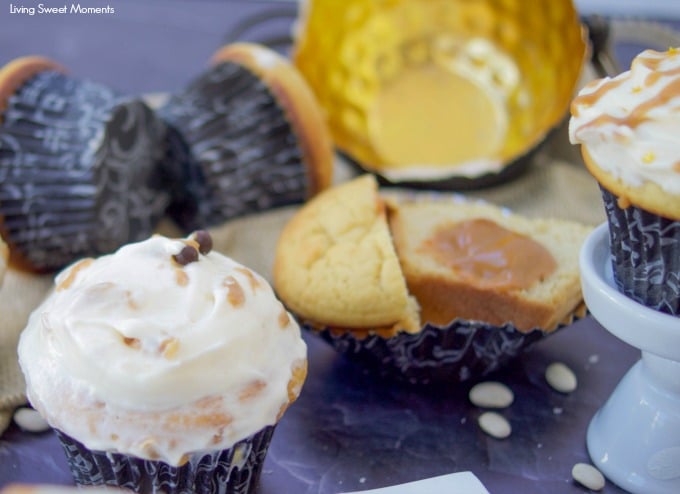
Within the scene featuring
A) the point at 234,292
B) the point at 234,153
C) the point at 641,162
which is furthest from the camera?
the point at 234,153

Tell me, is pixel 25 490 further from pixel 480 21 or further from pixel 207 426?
pixel 480 21

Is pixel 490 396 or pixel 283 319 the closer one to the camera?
pixel 283 319

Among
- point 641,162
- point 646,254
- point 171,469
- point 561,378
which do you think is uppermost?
point 641,162

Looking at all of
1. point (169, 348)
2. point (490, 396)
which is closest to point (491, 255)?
point (490, 396)

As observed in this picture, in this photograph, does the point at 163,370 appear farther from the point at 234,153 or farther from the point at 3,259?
the point at 234,153

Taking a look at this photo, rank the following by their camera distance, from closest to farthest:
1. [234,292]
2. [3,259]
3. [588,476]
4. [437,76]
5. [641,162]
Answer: [641,162] < [234,292] < [588,476] < [3,259] < [437,76]

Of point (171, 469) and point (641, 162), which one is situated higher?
point (641, 162)

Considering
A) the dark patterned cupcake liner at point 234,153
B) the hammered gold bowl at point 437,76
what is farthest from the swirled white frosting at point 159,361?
the hammered gold bowl at point 437,76

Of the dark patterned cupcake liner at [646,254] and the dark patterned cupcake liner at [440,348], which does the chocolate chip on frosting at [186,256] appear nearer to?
the dark patterned cupcake liner at [440,348]

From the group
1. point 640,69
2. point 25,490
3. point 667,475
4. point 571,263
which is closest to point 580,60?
point 571,263
